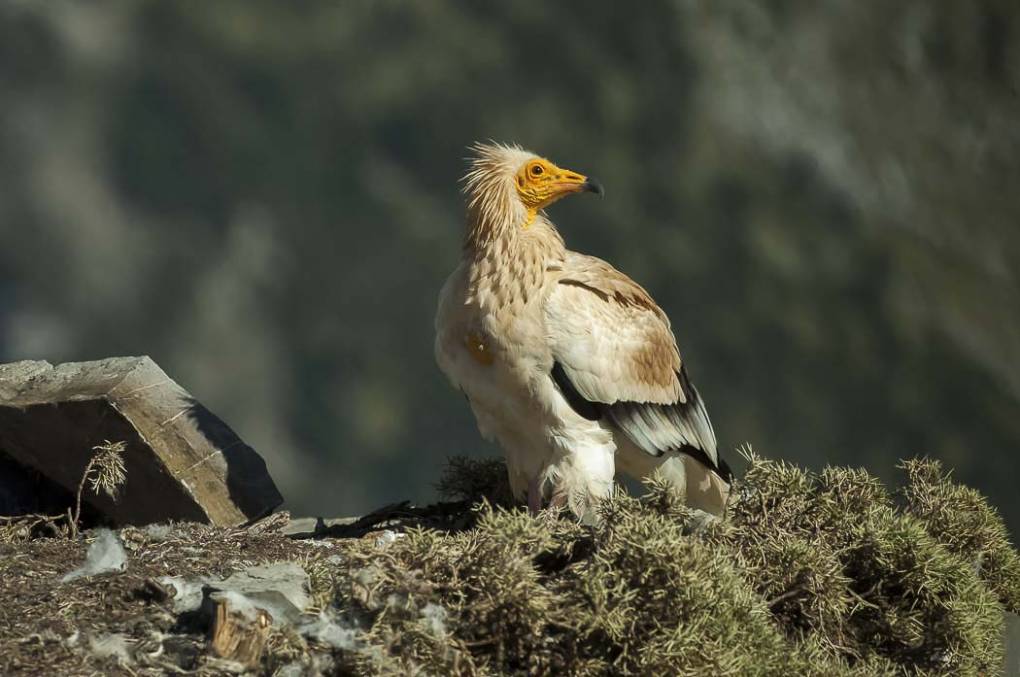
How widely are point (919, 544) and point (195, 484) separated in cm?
227

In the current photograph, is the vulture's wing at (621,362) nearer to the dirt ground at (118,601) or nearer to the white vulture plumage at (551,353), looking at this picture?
the white vulture plumage at (551,353)

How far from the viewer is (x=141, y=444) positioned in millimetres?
4418

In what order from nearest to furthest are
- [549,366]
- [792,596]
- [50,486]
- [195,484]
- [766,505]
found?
[792,596] < [766,505] < [549,366] < [195,484] < [50,486]

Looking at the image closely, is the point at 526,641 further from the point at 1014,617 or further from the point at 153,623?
the point at 1014,617

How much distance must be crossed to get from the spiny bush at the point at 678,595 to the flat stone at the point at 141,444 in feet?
4.54

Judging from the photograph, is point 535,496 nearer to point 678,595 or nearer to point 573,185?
point 573,185

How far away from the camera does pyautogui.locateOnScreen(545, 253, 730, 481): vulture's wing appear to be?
166 inches

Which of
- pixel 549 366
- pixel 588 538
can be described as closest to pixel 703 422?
pixel 549 366

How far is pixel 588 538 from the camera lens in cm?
320

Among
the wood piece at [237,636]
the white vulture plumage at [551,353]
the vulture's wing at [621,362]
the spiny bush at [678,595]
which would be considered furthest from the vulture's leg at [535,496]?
the wood piece at [237,636]

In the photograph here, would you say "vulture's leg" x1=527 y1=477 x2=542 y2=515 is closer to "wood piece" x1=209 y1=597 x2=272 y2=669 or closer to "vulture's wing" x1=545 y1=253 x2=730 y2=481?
"vulture's wing" x1=545 y1=253 x2=730 y2=481

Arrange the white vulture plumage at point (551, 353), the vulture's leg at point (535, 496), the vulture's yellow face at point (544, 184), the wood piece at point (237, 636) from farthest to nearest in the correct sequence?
the vulture's yellow face at point (544, 184) < the vulture's leg at point (535, 496) < the white vulture plumage at point (551, 353) < the wood piece at point (237, 636)

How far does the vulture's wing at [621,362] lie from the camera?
4.21m

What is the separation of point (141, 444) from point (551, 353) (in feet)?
4.51
